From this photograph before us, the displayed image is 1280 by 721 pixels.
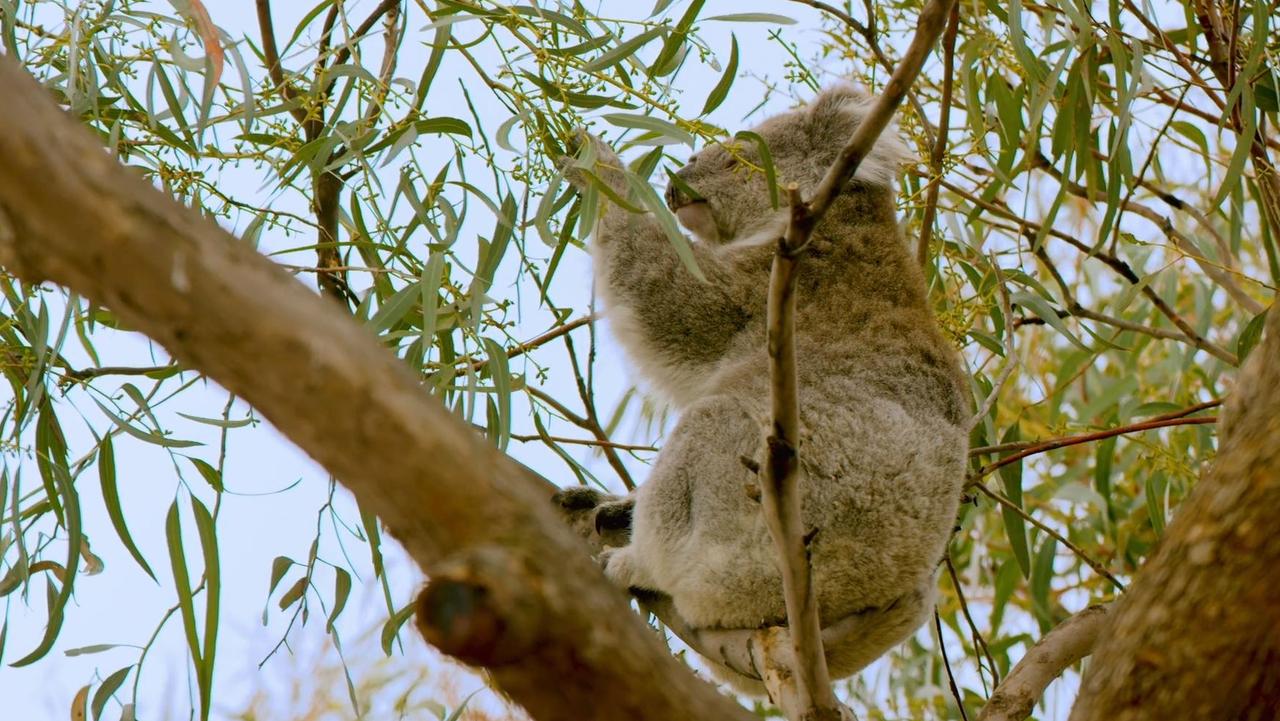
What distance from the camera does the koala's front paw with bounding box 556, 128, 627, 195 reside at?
1873 mm

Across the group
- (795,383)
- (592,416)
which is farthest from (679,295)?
(795,383)

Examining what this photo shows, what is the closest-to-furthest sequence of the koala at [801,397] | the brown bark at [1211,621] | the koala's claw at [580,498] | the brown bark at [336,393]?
the brown bark at [336,393] < the brown bark at [1211,621] < the koala at [801,397] < the koala's claw at [580,498]

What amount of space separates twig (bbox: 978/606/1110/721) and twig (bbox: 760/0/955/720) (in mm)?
442

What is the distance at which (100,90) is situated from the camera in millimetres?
2232

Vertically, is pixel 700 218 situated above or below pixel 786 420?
above

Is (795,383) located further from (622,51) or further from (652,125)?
(622,51)

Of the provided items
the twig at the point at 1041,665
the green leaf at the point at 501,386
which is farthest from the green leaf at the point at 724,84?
the twig at the point at 1041,665

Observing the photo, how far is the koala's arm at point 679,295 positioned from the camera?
2.75 m

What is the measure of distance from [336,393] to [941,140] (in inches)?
71.1

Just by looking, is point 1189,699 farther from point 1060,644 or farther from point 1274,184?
point 1274,184

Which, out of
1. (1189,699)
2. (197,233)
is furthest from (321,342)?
(1189,699)

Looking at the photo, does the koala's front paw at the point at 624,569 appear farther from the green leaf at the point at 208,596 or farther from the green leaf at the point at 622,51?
the green leaf at the point at 622,51

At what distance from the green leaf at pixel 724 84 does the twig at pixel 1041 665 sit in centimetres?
94

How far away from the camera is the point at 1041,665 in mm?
1922
